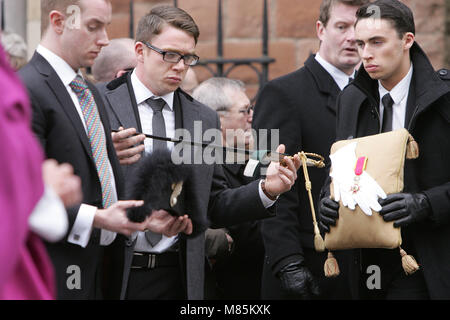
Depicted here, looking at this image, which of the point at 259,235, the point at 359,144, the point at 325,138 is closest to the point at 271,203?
the point at 359,144

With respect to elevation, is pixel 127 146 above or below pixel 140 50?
below

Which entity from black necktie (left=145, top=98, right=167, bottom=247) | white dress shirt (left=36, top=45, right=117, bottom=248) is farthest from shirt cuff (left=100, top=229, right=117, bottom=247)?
black necktie (left=145, top=98, right=167, bottom=247)

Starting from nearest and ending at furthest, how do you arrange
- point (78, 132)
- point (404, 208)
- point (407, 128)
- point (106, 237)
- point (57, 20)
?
1. point (78, 132)
2. point (57, 20)
3. point (106, 237)
4. point (404, 208)
5. point (407, 128)

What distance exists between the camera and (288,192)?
4504 mm

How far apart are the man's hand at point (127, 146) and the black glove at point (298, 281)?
1211mm

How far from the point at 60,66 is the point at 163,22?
3.27ft

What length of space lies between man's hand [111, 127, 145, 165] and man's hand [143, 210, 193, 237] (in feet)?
1.30

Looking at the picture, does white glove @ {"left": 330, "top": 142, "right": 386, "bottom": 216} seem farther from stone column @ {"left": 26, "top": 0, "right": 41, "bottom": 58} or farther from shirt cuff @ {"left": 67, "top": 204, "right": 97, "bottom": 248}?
stone column @ {"left": 26, "top": 0, "right": 41, "bottom": 58}

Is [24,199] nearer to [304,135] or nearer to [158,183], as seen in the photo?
[158,183]

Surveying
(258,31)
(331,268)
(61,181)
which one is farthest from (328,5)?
(61,181)

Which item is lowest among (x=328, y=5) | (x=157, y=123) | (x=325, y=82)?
(x=157, y=123)

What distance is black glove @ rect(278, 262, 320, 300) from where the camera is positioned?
4.30 metres

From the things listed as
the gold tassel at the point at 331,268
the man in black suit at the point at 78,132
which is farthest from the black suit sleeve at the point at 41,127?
the gold tassel at the point at 331,268
